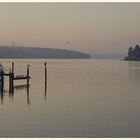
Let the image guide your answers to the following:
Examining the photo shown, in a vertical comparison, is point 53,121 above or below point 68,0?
below

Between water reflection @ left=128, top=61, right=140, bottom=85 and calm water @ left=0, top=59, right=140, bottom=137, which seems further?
water reflection @ left=128, top=61, right=140, bottom=85

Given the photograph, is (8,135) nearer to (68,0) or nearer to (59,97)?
(68,0)

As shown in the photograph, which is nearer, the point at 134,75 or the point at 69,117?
the point at 69,117

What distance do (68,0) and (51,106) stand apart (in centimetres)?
1060

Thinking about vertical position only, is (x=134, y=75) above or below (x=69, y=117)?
below

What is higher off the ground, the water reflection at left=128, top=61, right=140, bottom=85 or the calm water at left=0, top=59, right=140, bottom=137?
the calm water at left=0, top=59, right=140, bottom=137

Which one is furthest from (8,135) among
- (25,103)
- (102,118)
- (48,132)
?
(25,103)

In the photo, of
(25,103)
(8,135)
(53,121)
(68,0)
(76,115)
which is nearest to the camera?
(68,0)

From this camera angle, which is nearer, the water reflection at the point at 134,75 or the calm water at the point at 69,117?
the calm water at the point at 69,117

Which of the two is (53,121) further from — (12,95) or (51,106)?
(12,95)

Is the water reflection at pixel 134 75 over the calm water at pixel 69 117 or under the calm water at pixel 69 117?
under

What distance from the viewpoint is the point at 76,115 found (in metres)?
16.0

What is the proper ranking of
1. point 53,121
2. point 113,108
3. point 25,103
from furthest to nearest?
point 25,103 < point 113,108 < point 53,121

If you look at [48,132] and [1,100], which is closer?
[48,132]
